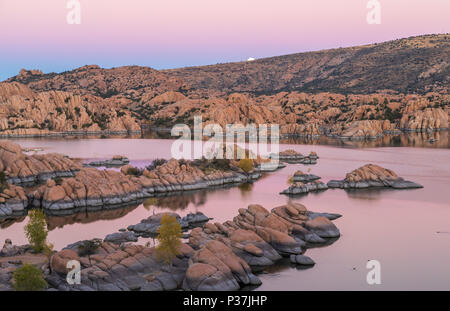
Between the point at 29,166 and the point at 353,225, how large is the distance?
53.0m

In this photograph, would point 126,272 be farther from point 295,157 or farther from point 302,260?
point 295,157

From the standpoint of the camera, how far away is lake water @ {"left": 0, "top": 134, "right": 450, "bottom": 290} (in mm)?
32812

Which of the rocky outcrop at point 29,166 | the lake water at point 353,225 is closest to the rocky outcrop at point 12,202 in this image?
the lake water at point 353,225

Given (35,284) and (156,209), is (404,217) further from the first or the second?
(35,284)

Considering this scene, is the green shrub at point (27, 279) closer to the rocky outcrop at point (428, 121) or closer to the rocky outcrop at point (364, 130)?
the rocky outcrop at point (364, 130)

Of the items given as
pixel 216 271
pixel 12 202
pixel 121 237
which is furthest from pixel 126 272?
pixel 12 202

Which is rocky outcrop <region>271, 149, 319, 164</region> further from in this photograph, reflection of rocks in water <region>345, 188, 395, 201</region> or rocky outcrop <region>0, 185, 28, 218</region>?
rocky outcrop <region>0, 185, 28, 218</region>

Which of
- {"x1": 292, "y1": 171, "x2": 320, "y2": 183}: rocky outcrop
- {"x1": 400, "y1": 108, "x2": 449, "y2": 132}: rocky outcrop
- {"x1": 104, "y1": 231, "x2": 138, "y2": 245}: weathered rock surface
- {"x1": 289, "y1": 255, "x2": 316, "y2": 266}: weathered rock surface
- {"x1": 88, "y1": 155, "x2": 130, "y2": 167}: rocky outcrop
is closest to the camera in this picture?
{"x1": 289, "y1": 255, "x2": 316, "y2": 266}: weathered rock surface

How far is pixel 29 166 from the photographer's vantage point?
2906 inches

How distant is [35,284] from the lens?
86.5 ft

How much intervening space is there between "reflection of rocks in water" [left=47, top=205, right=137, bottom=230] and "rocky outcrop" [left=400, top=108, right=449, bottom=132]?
156490mm

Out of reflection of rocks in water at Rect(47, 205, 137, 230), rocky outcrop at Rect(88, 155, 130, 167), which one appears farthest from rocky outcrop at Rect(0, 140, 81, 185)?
reflection of rocks in water at Rect(47, 205, 137, 230)

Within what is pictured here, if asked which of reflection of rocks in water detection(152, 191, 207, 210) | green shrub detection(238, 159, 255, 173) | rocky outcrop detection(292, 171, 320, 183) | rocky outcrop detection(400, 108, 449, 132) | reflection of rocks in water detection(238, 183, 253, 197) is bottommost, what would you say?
reflection of rocks in water detection(238, 183, 253, 197)
